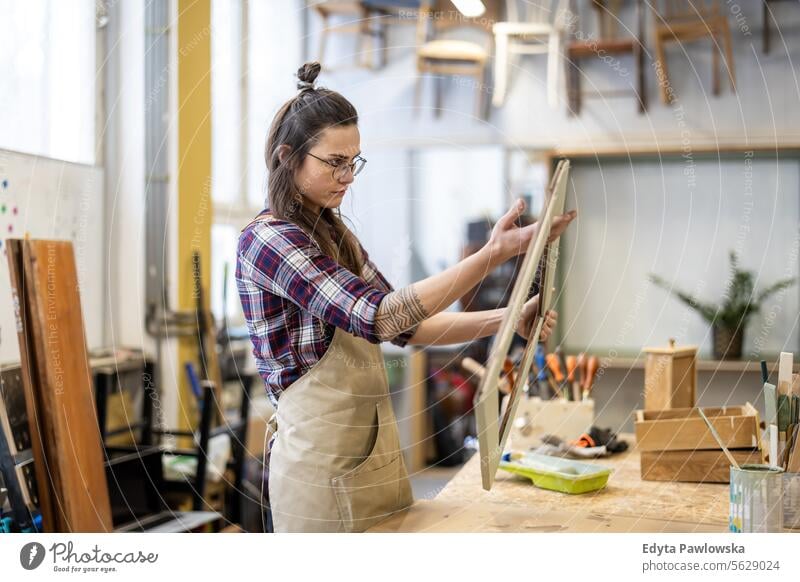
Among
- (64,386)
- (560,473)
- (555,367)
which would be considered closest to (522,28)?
(555,367)

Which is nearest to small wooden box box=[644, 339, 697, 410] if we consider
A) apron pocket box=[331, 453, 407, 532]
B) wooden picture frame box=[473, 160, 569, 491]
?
wooden picture frame box=[473, 160, 569, 491]

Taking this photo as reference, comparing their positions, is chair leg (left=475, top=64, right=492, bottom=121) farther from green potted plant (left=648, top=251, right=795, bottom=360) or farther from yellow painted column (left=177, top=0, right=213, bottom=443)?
yellow painted column (left=177, top=0, right=213, bottom=443)

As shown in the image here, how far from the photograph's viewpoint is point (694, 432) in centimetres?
170

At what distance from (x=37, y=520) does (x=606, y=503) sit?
1394 millimetres

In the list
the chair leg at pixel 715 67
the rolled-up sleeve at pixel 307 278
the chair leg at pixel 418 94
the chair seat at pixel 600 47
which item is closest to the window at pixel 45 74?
the rolled-up sleeve at pixel 307 278

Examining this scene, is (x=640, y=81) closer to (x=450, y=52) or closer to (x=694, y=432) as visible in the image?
(x=450, y=52)

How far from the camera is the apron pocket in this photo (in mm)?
1551

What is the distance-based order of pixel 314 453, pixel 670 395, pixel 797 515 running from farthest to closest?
pixel 670 395, pixel 314 453, pixel 797 515

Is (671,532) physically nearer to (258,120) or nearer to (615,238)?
(615,238)

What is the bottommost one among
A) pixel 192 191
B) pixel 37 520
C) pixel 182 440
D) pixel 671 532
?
pixel 182 440

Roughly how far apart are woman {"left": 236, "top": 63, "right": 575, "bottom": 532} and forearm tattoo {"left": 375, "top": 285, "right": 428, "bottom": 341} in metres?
0.06

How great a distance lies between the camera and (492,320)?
1.74 meters

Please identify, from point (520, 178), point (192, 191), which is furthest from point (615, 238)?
point (192, 191)

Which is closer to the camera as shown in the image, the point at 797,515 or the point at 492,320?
the point at 797,515
